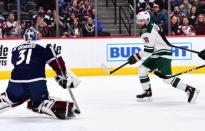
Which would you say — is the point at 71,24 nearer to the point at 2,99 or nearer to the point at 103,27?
the point at 103,27

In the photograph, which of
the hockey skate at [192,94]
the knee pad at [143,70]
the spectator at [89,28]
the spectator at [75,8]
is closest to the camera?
the hockey skate at [192,94]

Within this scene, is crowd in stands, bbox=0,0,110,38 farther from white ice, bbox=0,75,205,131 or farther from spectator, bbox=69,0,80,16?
white ice, bbox=0,75,205,131

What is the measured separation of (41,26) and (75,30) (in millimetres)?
624

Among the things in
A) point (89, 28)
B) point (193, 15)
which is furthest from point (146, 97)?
point (193, 15)

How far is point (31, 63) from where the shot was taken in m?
5.33

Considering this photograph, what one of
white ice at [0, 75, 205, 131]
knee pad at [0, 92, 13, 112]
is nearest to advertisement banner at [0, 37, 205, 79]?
white ice at [0, 75, 205, 131]

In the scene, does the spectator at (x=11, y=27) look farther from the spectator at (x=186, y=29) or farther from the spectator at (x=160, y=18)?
the spectator at (x=186, y=29)

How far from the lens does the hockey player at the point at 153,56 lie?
6.52 metres

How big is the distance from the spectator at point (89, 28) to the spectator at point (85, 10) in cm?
16

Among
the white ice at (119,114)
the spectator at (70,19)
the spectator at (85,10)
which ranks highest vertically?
the spectator at (85,10)

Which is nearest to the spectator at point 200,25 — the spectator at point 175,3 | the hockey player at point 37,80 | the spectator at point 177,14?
the spectator at point 177,14

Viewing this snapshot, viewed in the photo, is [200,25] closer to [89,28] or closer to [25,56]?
[89,28]

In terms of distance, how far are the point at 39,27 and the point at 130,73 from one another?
6.07 feet

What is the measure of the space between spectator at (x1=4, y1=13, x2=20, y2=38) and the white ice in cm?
202
